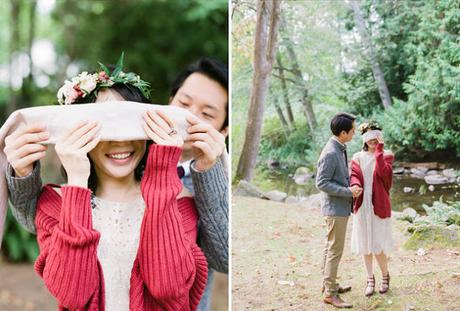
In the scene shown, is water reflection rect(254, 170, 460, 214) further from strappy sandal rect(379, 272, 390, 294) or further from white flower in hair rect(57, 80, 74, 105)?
white flower in hair rect(57, 80, 74, 105)

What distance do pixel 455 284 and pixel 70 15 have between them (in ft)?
15.1

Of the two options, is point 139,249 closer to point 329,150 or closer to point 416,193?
point 329,150

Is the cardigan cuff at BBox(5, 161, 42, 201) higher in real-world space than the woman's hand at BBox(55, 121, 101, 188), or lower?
lower

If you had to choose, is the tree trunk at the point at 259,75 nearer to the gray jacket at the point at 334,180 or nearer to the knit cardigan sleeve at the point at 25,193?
the gray jacket at the point at 334,180

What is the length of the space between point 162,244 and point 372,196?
98 centimetres

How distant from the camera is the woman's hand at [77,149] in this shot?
127cm

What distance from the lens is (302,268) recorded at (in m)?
2.12

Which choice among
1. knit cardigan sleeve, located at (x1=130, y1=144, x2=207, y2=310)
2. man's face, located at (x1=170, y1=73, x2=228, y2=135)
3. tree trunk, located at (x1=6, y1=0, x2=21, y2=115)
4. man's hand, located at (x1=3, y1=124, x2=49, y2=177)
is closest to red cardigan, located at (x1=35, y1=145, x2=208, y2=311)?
knit cardigan sleeve, located at (x1=130, y1=144, x2=207, y2=310)

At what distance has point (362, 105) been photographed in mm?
2084

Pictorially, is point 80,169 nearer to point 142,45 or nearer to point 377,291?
point 377,291

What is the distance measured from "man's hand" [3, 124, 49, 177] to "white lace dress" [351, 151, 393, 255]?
3.69 feet

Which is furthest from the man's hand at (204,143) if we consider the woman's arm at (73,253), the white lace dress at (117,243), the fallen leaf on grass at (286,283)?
the fallen leaf on grass at (286,283)

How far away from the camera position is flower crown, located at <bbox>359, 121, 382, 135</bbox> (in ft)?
6.63

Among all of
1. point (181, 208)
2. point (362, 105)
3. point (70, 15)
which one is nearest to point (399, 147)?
point (362, 105)
